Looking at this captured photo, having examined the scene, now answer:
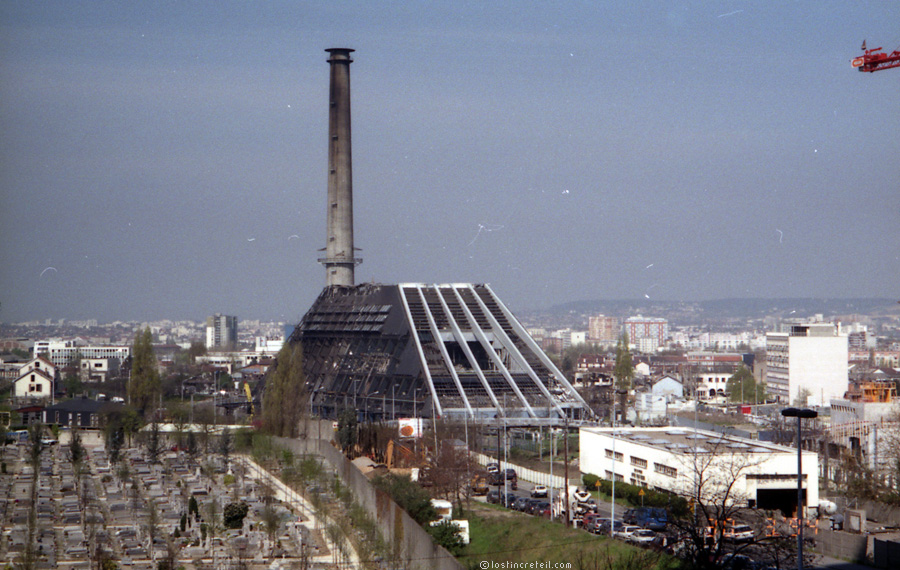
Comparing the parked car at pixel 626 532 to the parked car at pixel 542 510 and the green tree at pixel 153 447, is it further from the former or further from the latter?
the green tree at pixel 153 447

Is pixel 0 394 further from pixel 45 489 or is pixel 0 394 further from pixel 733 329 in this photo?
pixel 733 329

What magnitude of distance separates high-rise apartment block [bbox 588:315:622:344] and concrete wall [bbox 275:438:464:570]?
518 feet

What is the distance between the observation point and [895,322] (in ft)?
602

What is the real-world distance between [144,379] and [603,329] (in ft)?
490

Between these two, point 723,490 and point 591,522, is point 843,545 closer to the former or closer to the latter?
point 723,490

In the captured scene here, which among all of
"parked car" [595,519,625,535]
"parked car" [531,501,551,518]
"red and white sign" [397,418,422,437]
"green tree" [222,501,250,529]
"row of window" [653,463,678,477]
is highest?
"red and white sign" [397,418,422,437]

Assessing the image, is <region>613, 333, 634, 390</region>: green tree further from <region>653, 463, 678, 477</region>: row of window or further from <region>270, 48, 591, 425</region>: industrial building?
<region>653, 463, 678, 477</region>: row of window

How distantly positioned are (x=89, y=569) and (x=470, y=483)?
34.6ft

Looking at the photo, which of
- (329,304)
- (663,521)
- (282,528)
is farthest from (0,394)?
(663,521)

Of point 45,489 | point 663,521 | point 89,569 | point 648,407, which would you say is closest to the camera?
point 89,569

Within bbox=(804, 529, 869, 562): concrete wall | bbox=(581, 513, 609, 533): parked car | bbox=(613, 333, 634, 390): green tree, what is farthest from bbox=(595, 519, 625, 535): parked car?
bbox=(613, 333, 634, 390): green tree

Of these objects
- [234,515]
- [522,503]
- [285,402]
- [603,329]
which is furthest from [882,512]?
[603,329]

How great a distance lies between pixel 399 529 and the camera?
23906 millimetres

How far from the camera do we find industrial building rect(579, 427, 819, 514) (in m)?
28.9
